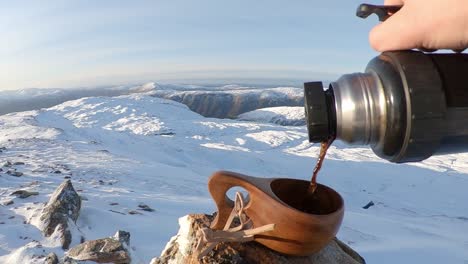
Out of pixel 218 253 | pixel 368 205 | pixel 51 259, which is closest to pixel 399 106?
pixel 218 253

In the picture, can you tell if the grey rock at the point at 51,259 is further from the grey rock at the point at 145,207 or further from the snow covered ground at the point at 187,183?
the grey rock at the point at 145,207

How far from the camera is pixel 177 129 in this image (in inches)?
1831

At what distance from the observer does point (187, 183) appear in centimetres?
1552

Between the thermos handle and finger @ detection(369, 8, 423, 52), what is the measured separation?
0.04 m

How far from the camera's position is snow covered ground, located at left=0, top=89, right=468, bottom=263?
289 inches

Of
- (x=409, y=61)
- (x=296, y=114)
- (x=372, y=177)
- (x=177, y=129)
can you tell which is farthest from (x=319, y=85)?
(x=296, y=114)

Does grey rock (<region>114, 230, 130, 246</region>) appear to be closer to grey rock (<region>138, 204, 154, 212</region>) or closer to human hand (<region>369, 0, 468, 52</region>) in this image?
grey rock (<region>138, 204, 154, 212</region>)

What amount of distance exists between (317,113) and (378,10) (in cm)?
44

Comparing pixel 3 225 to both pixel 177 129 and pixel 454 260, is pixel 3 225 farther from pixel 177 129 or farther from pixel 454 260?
pixel 177 129

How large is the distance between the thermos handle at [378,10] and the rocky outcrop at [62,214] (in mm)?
5909

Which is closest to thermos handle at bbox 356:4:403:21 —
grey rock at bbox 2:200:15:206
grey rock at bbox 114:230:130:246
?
grey rock at bbox 114:230:130:246

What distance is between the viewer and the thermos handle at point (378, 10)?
1449 millimetres

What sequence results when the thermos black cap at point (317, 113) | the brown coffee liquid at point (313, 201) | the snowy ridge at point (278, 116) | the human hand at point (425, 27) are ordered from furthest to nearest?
the snowy ridge at point (278, 116), the brown coffee liquid at point (313, 201), the thermos black cap at point (317, 113), the human hand at point (425, 27)

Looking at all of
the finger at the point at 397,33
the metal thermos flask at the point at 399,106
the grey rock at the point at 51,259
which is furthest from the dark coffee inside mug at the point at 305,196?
the grey rock at the point at 51,259
